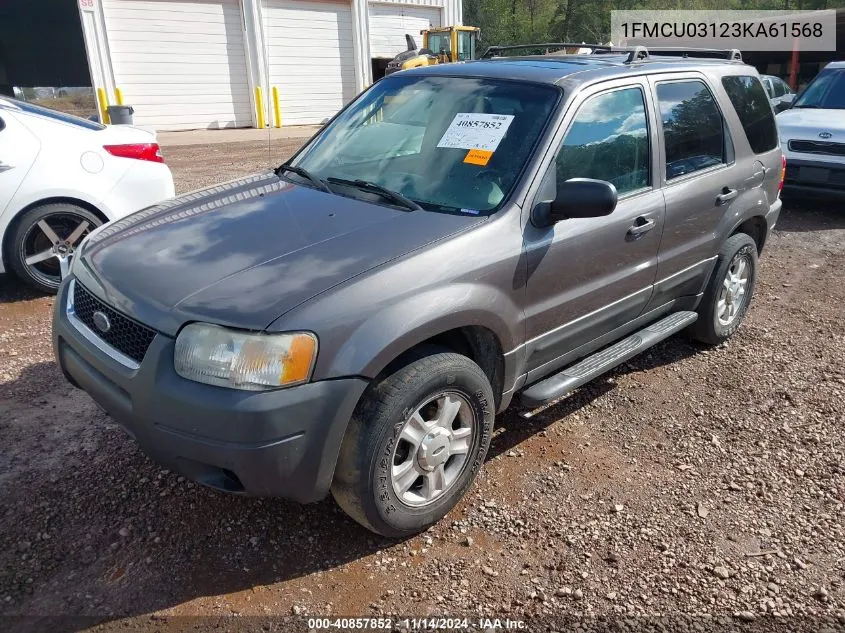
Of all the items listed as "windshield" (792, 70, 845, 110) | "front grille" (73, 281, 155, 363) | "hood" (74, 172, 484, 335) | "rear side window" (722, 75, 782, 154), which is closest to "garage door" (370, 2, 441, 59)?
"windshield" (792, 70, 845, 110)

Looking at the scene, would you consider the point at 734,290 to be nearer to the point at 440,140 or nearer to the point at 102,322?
the point at 440,140

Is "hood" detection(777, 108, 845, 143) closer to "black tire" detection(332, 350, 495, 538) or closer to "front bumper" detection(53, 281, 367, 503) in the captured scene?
"black tire" detection(332, 350, 495, 538)

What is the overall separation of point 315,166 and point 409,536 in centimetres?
202

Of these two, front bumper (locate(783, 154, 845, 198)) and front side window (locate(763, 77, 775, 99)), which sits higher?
front side window (locate(763, 77, 775, 99))

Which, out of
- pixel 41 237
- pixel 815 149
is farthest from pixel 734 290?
pixel 41 237

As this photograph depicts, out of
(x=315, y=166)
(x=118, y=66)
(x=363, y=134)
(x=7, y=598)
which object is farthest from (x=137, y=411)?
(x=118, y=66)

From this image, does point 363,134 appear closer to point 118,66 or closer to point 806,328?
point 806,328

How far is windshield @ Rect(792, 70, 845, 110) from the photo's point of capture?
30.0ft

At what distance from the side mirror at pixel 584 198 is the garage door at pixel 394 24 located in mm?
20698

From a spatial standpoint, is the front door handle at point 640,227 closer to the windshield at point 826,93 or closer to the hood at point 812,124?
the hood at point 812,124

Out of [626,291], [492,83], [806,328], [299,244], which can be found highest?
[492,83]

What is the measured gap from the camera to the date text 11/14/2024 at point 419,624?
2.45m

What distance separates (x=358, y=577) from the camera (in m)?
2.67

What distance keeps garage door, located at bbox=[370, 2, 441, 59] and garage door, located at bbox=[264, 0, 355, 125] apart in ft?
3.64
